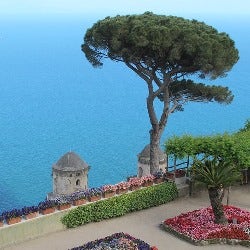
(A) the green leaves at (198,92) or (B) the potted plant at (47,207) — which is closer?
(B) the potted plant at (47,207)

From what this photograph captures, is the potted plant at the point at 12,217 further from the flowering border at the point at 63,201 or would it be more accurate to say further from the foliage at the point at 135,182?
the foliage at the point at 135,182

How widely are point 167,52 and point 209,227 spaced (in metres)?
9.72

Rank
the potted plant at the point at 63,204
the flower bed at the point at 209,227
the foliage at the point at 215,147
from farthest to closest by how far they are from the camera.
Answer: the foliage at the point at 215,147 → the potted plant at the point at 63,204 → the flower bed at the point at 209,227

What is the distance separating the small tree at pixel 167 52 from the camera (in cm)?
2664

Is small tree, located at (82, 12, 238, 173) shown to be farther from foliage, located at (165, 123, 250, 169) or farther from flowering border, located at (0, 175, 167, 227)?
flowering border, located at (0, 175, 167, 227)

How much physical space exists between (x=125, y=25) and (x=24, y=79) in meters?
110

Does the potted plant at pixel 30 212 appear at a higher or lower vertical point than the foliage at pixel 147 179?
lower

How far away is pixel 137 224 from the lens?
22.4 m

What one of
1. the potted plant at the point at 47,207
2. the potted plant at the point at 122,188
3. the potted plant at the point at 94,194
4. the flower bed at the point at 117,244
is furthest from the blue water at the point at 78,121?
the flower bed at the point at 117,244

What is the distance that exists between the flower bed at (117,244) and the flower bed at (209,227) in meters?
2.26

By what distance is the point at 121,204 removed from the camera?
76.0ft

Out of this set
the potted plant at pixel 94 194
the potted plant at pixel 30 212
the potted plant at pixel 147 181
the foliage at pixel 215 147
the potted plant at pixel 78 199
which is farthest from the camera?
the potted plant at pixel 147 181

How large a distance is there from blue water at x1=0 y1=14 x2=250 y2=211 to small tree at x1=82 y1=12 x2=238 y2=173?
5.64 m

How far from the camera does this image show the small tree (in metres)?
26.6
